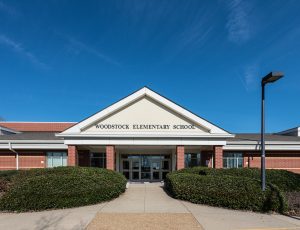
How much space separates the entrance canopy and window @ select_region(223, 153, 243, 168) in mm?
4668

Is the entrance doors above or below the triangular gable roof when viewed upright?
below

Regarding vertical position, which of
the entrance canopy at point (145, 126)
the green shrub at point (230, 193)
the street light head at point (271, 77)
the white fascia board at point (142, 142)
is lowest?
the green shrub at point (230, 193)

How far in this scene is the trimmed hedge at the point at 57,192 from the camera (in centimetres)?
1155

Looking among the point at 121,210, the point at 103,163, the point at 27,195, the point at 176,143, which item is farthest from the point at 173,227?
the point at 103,163

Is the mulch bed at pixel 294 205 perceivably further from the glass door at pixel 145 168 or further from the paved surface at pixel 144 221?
the glass door at pixel 145 168

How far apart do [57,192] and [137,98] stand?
10.4m

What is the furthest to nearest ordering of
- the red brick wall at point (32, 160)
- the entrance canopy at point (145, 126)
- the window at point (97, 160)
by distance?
the window at point (97, 160)
the red brick wall at point (32, 160)
the entrance canopy at point (145, 126)

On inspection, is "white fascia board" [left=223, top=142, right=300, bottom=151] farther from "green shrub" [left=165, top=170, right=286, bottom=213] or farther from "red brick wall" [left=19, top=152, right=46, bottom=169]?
"red brick wall" [left=19, top=152, right=46, bottom=169]

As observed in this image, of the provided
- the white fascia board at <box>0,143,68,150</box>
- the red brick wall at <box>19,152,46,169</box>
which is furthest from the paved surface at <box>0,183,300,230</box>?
the red brick wall at <box>19,152,46,169</box>

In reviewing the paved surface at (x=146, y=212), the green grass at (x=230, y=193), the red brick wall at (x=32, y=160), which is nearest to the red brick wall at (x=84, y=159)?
the red brick wall at (x=32, y=160)

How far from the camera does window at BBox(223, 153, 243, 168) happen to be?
25172 millimetres

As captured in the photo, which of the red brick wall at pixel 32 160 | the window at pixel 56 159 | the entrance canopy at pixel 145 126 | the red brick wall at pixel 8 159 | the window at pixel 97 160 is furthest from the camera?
the window at pixel 97 160

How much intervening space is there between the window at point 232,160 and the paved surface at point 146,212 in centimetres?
1259

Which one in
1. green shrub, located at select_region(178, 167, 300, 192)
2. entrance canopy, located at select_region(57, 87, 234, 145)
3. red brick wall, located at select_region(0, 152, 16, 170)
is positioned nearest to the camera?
green shrub, located at select_region(178, 167, 300, 192)
